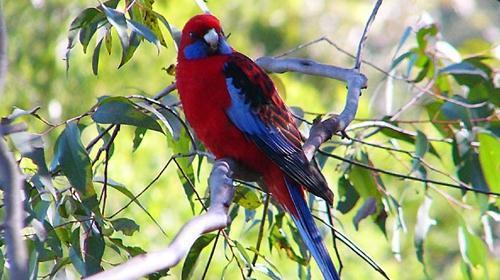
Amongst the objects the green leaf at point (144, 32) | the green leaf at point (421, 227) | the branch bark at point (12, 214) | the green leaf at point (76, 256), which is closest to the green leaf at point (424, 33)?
the green leaf at point (421, 227)

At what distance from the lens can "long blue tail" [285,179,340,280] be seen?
85.2 inches

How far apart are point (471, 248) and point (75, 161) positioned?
139cm

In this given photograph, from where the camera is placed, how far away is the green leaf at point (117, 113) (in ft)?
6.76

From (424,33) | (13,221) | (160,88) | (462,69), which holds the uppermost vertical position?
(160,88)

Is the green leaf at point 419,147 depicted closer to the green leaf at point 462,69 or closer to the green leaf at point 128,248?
the green leaf at point 462,69

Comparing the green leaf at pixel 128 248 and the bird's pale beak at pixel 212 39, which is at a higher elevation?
the bird's pale beak at pixel 212 39

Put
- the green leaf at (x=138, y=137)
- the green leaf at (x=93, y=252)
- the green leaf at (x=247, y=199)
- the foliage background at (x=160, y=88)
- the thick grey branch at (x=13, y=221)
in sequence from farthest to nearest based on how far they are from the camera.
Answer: the foliage background at (x=160, y=88), the green leaf at (x=138, y=137), the green leaf at (x=247, y=199), the green leaf at (x=93, y=252), the thick grey branch at (x=13, y=221)

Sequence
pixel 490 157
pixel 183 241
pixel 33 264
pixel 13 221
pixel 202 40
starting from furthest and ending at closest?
pixel 490 157
pixel 202 40
pixel 33 264
pixel 183 241
pixel 13 221

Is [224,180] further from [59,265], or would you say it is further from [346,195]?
[346,195]

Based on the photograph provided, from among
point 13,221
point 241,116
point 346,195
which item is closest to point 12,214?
point 13,221

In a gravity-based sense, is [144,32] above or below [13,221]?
above

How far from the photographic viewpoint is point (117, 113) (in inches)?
81.5

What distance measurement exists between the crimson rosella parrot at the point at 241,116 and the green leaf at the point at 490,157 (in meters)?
0.62

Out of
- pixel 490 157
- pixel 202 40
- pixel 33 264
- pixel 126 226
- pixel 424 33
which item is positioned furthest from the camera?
pixel 424 33
